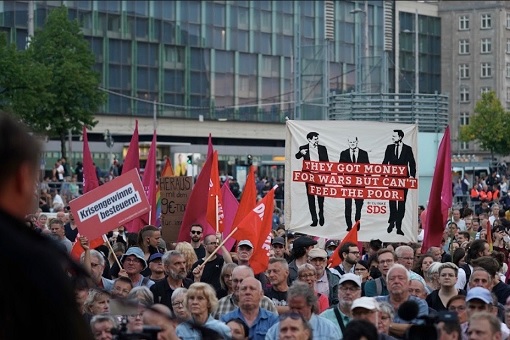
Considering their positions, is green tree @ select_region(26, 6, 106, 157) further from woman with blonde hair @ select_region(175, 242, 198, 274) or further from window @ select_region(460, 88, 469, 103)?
window @ select_region(460, 88, 469, 103)

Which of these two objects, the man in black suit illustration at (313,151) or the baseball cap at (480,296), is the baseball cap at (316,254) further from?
the man in black suit illustration at (313,151)

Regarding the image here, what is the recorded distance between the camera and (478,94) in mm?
102500

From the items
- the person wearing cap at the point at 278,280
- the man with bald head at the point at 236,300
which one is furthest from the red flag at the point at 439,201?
the man with bald head at the point at 236,300

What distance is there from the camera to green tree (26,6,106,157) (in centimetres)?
4669

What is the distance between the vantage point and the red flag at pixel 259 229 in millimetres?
13477

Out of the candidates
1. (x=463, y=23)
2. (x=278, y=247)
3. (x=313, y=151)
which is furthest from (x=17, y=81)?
(x=463, y=23)

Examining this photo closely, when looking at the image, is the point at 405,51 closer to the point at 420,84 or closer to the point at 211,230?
the point at 420,84

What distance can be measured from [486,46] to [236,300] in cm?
9389

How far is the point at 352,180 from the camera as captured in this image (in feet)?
56.3

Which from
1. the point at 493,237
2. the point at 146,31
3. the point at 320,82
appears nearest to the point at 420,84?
the point at 146,31

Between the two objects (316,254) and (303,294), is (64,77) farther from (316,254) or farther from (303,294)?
(303,294)

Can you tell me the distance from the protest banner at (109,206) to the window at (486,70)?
3521 inches

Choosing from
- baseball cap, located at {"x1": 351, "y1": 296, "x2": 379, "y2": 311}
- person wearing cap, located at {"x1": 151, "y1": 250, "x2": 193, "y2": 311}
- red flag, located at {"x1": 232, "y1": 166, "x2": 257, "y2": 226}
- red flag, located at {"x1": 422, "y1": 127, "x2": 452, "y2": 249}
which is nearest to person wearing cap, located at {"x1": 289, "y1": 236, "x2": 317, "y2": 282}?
person wearing cap, located at {"x1": 151, "y1": 250, "x2": 193, "y2": 311}

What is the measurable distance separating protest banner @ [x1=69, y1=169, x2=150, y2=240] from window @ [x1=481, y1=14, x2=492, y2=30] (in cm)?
8996
